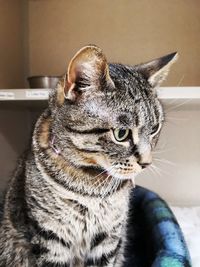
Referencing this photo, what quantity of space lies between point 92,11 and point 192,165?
0.78 metres

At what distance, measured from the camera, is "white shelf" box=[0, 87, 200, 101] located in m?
1.21

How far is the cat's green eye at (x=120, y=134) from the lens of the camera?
83cm

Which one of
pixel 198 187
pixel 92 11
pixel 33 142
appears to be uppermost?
pixel 92 11

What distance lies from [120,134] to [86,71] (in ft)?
0.49

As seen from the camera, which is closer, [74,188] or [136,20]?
[74,188]

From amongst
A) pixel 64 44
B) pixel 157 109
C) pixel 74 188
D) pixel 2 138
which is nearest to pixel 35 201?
pixel 74 188

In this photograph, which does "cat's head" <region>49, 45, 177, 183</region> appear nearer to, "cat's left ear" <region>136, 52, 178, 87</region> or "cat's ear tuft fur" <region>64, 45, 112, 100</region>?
"cat's ear tuft fur" <region>64, 45, 112, 100</region>

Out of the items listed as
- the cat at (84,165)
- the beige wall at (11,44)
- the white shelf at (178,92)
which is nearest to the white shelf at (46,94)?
the white shelf at (178,92)

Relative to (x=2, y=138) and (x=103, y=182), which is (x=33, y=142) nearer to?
(x=103, y=182)

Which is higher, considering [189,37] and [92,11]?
[92,11]

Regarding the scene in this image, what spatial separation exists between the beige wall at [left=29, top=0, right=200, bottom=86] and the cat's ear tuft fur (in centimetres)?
88

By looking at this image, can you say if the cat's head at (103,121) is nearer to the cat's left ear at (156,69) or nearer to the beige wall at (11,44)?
the cat's left ear at (156,69)

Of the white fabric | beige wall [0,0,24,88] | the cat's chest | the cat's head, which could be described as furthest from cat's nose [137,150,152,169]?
beige wall [0,0,24,88]

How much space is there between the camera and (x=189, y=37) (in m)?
1.64
